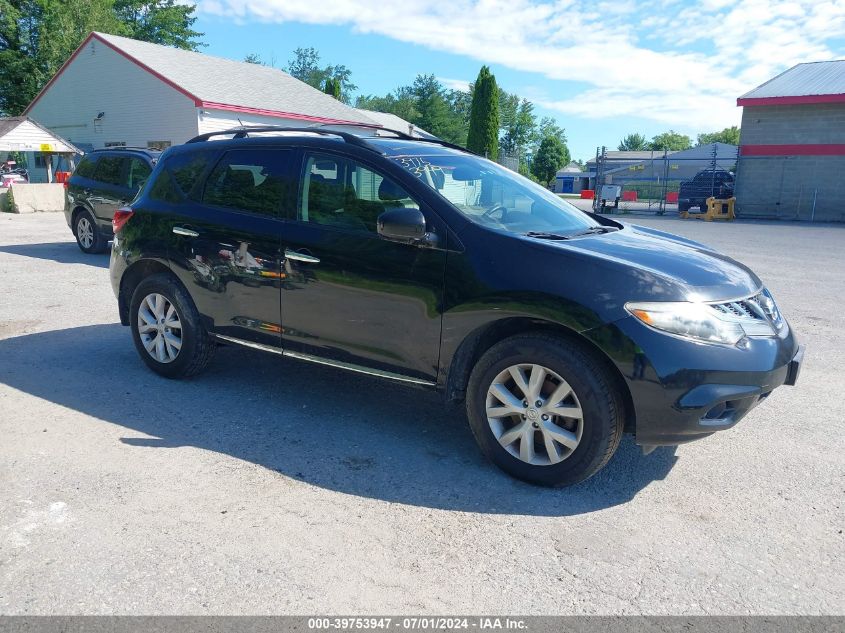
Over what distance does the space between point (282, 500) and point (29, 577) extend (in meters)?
1.13

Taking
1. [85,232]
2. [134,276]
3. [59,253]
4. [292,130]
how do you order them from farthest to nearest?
[59,253], [85,232], [134,276], [292,130]

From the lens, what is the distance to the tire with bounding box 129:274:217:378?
197 inches

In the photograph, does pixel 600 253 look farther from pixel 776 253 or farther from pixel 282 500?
pixel 776 253

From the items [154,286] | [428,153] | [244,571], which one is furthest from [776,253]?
[244,571]

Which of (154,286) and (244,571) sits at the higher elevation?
(154,286)

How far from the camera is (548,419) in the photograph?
139 inches

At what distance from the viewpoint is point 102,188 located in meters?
11.5

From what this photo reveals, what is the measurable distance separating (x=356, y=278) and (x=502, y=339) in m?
0.98

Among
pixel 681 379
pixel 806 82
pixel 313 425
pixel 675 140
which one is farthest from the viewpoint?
pixel 675 140

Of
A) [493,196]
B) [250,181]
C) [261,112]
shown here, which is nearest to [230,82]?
[261,112]

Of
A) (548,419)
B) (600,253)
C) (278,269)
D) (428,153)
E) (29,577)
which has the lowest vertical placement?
(29,577)

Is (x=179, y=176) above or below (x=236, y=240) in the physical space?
above

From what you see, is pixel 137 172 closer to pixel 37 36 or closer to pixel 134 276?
pixel 134 276

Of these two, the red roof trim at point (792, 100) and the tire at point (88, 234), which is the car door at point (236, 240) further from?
the red roof trim at point (792, 100)
